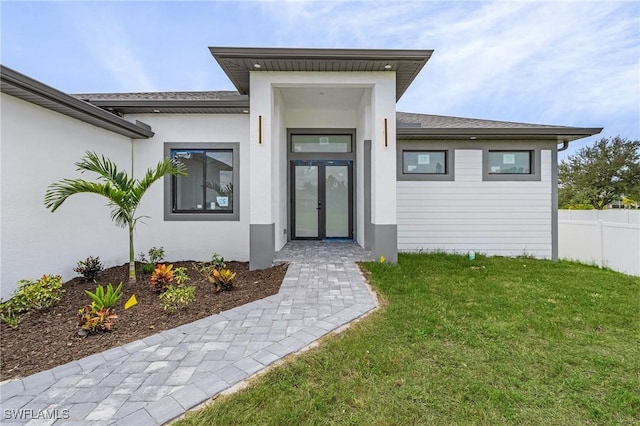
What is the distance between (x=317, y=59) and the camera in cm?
520

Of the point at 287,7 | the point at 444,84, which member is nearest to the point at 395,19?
the point at 287,7

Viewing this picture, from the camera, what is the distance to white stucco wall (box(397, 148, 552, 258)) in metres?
8.02

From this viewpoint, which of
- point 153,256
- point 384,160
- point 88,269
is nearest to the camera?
point 88,269

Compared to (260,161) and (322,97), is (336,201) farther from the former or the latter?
(260,161)

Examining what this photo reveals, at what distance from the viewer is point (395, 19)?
823 centimetres

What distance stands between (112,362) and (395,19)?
9.68m

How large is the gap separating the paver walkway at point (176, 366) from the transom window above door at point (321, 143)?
5271 mm

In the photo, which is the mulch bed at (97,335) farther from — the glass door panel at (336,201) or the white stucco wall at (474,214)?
the white stucco wall at (474,214)

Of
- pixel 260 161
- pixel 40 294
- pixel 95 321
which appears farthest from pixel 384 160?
pixel 40 294

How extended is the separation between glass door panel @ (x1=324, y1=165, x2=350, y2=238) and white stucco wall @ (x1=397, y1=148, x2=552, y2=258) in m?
1.52

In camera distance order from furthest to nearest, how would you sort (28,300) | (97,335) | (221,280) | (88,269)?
(88,269)
(221,280)
(28,300)
(97,335)

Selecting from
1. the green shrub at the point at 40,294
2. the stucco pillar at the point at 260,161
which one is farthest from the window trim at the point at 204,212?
the green shrub at the point at 40,294

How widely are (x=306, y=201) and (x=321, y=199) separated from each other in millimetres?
448

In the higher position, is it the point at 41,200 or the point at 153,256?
the point at 41,200
